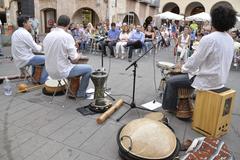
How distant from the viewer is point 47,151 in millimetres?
2744

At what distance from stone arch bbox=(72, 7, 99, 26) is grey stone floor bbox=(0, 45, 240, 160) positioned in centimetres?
1452

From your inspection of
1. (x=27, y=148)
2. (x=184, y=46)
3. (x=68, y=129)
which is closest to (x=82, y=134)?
(x=68, y=129)

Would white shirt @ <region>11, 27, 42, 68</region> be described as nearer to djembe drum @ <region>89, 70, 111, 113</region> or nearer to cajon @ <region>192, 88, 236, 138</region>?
djembe drum @ <region>89, 70, 111, 113</region>

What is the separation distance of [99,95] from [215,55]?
200cm

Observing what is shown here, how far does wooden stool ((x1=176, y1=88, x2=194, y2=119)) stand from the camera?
3666 millimetres

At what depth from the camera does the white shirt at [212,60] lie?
3012 millimetres

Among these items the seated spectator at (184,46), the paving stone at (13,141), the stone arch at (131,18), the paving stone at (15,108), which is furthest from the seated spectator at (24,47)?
the stone arch at (131,18)

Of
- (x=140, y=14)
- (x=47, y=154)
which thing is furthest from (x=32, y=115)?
(x=140, y=14)

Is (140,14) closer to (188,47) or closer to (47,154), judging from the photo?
(188,47)

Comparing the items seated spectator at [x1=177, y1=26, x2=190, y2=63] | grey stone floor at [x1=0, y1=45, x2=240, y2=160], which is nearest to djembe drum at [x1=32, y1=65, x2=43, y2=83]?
grey stone floor at [x1=0, y1=45, x2=240, y2=160]

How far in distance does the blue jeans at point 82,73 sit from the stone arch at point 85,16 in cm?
1478

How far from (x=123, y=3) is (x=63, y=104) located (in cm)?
1593

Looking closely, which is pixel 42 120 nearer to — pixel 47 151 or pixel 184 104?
pixel 47 151

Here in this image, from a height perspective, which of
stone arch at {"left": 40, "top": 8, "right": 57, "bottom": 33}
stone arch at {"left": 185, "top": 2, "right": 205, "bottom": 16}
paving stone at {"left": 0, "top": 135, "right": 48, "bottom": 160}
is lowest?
paving stone at {"left": 0, "top": 135, "right": 48, "bottom": 160}
